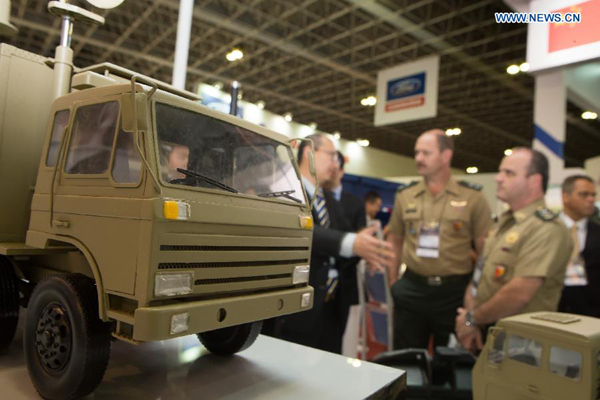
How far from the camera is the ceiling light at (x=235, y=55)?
12564 millimetres

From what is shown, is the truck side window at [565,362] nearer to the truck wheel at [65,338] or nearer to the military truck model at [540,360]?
the military truck model at [540,360]

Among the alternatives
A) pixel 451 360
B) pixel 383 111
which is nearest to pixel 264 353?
pixel 451 360

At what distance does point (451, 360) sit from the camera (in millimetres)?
3809

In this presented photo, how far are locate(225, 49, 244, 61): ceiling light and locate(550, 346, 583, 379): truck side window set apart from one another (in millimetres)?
11360

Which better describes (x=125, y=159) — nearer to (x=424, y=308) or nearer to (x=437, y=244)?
(x=437, y=244)

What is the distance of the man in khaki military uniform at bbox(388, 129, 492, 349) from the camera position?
4.04 m

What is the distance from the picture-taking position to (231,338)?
8.19ft

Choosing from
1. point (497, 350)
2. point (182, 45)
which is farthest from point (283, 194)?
point (497, 350)

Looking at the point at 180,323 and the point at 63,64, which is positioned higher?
the point at 63,64

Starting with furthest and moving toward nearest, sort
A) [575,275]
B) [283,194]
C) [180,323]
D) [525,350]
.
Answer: [575,275] → [525,350] → [283,194] → [180,323]

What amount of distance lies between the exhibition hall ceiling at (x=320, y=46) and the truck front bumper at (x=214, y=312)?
8.93 meters

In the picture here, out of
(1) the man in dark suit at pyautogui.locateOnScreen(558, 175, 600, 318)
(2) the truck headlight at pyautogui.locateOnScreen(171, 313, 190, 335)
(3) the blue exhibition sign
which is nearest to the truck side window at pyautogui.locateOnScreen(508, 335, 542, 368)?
(2) the truck headlight at pyautogui.locateOnScreen(171, 313, 190, 335)

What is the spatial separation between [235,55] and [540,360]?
11600mm

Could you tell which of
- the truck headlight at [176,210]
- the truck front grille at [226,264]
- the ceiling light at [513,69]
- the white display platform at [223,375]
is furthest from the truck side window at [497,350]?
the ceiling light at [513,69]
